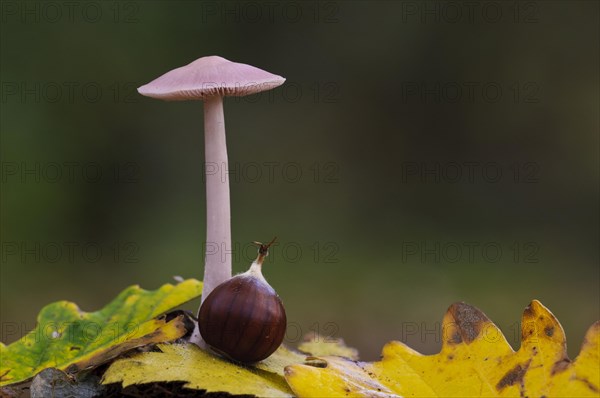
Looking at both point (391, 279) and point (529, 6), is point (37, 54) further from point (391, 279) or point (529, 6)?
point (529, 6)

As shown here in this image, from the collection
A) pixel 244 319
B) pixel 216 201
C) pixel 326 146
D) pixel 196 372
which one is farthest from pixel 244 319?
pixel 326 146

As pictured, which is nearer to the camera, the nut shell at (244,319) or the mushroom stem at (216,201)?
the nut shell at (244,319)

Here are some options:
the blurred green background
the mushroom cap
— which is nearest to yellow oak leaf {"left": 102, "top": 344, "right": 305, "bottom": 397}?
the mushroom cap

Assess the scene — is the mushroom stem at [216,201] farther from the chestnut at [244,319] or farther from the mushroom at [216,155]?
the chestnut at [244,319]

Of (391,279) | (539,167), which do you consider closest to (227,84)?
(391,279)

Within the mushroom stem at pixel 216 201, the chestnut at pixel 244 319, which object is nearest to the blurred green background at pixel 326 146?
the mushroom stem at pixel 216 201

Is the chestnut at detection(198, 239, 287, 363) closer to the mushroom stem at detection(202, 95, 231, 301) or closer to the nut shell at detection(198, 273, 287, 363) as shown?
the nut shell at detection(198, 273, 287, 363)
